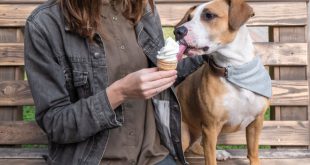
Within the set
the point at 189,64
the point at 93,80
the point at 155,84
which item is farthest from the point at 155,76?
the point at 189,64

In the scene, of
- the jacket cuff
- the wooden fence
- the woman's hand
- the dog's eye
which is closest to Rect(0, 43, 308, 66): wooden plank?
the wooden fence

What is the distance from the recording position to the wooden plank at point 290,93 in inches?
118

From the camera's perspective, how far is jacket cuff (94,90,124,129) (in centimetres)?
200

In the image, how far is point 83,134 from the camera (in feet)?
6.79

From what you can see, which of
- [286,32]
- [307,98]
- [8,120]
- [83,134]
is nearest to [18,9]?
[8,120]

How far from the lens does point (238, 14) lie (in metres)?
2.46

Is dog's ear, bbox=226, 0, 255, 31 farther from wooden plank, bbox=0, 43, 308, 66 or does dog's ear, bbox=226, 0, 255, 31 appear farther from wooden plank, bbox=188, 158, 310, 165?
wooden plank, bbox=188, 158, 310, 165

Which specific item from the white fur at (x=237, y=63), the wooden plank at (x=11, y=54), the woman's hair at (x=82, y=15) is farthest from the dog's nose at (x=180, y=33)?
the wooden plank at (x=11, y=54)

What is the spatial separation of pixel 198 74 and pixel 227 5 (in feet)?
1.53

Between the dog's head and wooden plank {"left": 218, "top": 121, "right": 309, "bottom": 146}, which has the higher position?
the dog's head

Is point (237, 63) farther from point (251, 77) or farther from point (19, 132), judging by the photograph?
point (19, 132)

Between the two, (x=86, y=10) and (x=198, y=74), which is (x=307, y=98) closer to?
(x=198, y=74)

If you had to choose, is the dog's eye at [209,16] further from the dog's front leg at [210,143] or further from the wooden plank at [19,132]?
the wooden plank at [19,132]

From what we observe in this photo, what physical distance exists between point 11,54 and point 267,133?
69.4 inches
